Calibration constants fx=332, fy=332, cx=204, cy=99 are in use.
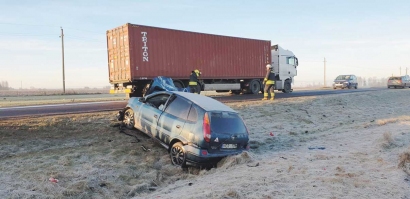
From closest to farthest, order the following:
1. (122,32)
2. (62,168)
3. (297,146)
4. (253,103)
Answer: (62,168) < (297,146) < (253,103) < (122,32)

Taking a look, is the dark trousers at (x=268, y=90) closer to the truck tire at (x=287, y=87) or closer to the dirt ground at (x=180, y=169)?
the dirt ground at (x=180, y=169)

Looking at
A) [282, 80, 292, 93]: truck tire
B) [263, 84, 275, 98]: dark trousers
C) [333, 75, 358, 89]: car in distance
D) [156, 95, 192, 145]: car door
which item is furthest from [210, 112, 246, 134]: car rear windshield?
[333, 75, 358, 89]: car in distance

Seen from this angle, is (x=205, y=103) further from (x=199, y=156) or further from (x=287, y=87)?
→ (x=287, y=87)

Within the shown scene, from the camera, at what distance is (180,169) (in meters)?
6.73

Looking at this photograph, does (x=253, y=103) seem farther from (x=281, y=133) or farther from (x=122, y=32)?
(x=122, y=32)

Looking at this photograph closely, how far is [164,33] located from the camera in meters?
16.6

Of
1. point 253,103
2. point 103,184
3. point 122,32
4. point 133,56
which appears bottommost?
point 103,184

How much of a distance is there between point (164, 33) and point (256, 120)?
7297 millimetres

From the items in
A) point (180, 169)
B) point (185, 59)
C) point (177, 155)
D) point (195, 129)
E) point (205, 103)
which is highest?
point (185, 59)

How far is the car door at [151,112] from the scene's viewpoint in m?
7.59

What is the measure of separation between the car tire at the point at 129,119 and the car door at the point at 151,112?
1.52ft

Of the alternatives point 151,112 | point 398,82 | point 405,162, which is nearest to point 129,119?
point 151,112

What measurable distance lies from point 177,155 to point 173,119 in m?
0.77

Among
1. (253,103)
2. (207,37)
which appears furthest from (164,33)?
(253,103)
